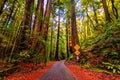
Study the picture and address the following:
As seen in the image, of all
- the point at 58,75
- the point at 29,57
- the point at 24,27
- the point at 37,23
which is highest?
the point at 37,23

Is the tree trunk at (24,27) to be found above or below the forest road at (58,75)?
above

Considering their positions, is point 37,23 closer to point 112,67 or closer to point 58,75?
point 58,75

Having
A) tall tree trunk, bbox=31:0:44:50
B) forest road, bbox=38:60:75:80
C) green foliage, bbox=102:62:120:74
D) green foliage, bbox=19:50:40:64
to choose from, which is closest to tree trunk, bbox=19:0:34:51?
green foliage, bbox=19:50:40:64

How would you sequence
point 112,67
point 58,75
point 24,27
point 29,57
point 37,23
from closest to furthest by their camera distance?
point 58,75 → point 112,67 → point 24,27 → point 29,57 → point 37,23

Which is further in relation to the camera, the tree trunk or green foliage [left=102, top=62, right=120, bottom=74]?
the tree trunk

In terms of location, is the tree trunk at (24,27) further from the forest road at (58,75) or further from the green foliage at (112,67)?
the green foliage at (112,67)

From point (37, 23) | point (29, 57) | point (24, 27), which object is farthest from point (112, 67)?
point (37, 23)

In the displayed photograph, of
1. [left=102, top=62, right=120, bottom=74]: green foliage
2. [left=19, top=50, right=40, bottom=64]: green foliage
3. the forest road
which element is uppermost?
[left=19, top=50, right=40, bottom=64]: green foliage

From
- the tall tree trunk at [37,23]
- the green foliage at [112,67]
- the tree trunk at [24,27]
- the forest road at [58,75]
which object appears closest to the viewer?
the forest road at [58,75]

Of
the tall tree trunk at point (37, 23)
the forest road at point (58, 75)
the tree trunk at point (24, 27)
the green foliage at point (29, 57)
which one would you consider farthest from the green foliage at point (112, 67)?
the tree trunk at point (24, 27)

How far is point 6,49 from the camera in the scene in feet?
37.0

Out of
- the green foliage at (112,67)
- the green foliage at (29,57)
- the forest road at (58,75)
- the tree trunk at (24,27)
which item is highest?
the tree trunk at (24,27)

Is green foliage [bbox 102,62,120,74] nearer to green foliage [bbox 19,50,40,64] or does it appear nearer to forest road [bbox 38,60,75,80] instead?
forest road [bbox 38,60,75,80]

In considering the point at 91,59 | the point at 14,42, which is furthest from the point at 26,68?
the point at 91,59
